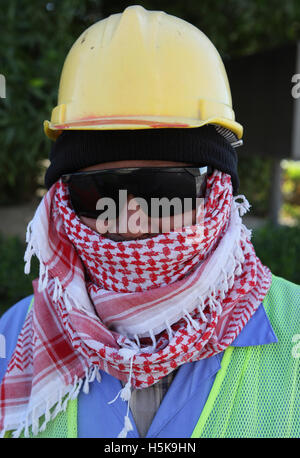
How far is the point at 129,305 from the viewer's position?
1612 mm

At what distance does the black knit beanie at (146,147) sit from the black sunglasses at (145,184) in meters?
0.04

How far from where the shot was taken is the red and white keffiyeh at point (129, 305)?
5.07 feet

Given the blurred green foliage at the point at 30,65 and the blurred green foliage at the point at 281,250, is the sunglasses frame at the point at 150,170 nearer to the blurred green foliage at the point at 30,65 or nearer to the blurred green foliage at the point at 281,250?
the blurred green foliage at the point at 281,250

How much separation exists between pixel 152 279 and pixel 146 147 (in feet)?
1.44

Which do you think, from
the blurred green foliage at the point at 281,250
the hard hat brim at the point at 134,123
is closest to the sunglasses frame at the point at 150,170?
the hard hat brim at the point at 134,123

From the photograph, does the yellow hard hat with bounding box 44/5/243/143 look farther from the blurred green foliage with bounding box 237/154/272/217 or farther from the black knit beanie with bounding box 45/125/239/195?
the blurred green foliage with bounding box 237/154/272/217

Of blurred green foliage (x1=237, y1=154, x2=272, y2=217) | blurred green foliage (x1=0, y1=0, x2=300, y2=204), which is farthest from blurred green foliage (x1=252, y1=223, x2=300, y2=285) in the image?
blurred green foliage (x1=237, y1=154, x2=272, y2=217)

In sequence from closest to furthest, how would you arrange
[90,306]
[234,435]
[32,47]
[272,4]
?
[234,435] → [90,306] → [32,47] → [272,4]

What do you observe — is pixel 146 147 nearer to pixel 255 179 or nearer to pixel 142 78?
pixel 142 78

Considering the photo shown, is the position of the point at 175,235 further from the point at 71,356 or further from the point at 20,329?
the point at 20,329

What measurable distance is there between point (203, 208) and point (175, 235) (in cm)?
16
